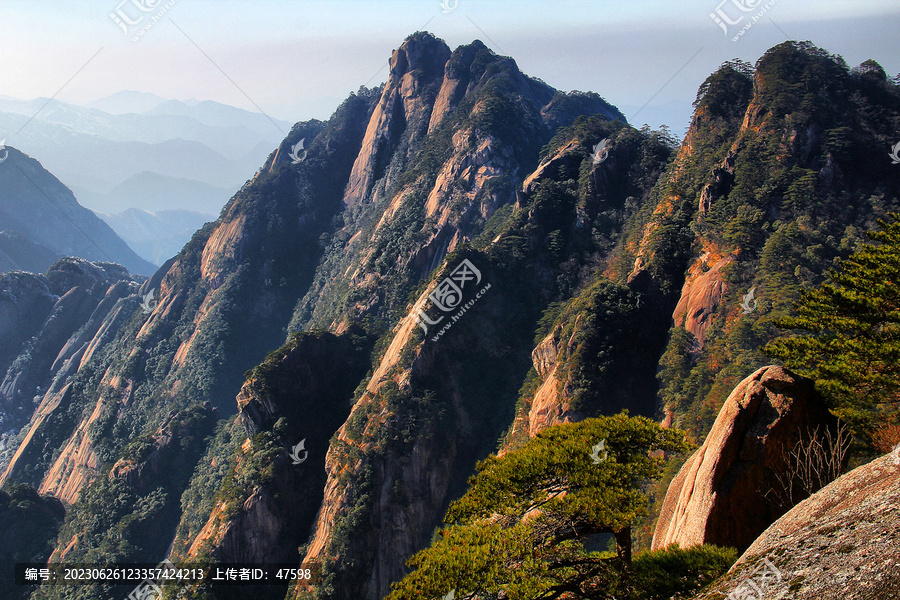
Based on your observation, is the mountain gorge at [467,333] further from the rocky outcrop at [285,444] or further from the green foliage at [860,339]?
→ the green foliage at [860,339]

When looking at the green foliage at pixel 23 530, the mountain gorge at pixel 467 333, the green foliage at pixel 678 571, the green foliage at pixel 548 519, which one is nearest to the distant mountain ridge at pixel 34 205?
the mountain gorge at pixel 467 333

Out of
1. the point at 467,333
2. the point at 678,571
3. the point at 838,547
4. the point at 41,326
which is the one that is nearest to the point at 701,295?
the point at 467,333

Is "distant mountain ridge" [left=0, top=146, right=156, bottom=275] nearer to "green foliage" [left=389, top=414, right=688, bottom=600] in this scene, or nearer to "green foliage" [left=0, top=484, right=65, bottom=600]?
"green foliage" [left=0, top=484, right=65, bottom=600]

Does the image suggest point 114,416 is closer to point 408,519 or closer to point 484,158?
point 408,519

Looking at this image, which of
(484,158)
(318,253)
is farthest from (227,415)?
(484,158)

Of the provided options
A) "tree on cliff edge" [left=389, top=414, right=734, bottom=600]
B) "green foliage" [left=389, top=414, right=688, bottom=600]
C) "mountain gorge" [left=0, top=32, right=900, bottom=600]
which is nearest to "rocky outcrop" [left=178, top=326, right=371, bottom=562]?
"mountain gorge" [left=0, top=32, right=900, bottom=600]
